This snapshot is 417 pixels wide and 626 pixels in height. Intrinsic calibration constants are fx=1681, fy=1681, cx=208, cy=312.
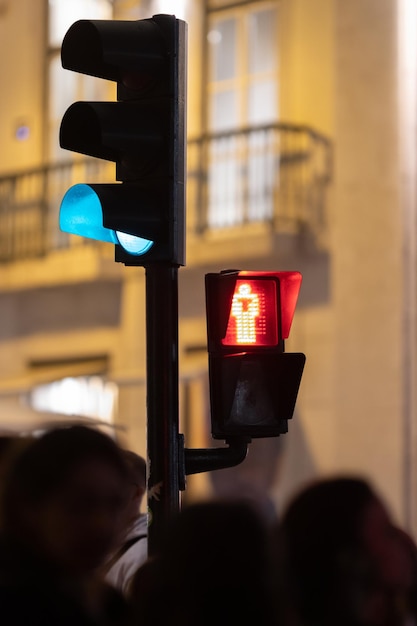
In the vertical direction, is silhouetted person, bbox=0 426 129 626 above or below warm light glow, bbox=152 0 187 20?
below

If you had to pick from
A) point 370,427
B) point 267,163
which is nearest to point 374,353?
point 370,427

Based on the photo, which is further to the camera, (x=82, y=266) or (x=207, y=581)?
(x=82, y=266)

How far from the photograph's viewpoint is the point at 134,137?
591 cm

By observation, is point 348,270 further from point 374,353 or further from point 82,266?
point 82,266

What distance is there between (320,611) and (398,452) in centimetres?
1345

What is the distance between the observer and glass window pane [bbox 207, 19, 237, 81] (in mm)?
19391

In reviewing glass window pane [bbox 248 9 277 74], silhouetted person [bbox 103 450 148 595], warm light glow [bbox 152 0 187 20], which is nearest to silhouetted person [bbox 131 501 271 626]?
silhouetted person [bbox 103 450 148 595]

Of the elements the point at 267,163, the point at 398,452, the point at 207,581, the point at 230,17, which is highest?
the point at 230,17

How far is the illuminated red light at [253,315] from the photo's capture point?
608 cm

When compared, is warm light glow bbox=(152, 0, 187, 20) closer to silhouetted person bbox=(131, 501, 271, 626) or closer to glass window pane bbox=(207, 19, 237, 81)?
glass window pane bbox=(207, 19, 237, 81)

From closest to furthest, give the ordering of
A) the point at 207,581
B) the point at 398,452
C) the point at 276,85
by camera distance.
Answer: the point at 207,581 < the point at 398,452 < the point at 276,85

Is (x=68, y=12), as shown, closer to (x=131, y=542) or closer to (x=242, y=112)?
(x=242, y=112)

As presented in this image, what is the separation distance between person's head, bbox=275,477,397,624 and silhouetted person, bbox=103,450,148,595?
2.02m

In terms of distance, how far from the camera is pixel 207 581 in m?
3.42
